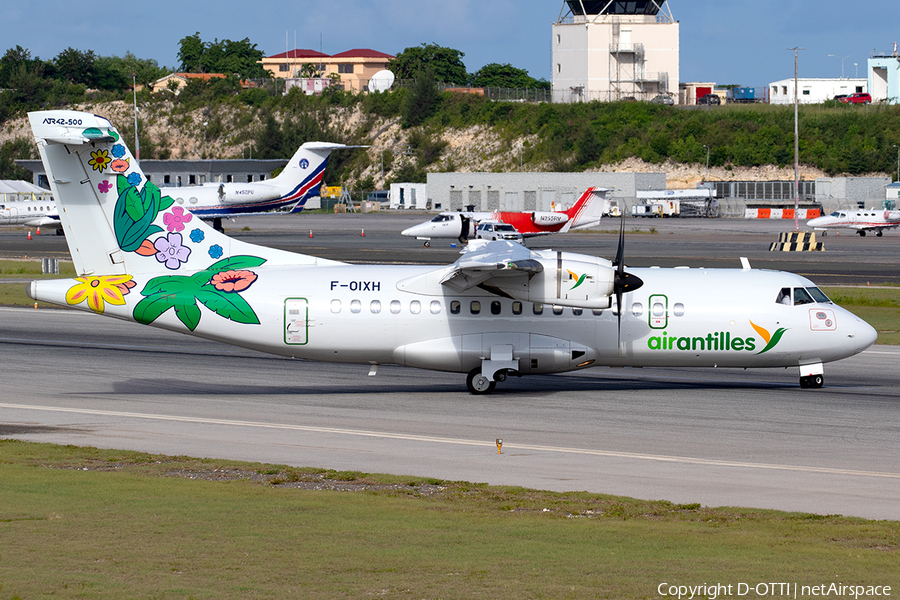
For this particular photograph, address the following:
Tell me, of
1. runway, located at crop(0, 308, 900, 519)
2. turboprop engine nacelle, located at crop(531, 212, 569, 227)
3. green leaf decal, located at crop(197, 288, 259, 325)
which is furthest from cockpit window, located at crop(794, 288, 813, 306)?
turboprop engine nacelle, located at crop(531, 212, 569, 227)

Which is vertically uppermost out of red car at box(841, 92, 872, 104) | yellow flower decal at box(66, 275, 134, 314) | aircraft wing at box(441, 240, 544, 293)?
red car at box(841, 92, 872, 104)

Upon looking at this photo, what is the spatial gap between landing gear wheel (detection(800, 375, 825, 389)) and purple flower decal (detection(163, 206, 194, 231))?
16945mm

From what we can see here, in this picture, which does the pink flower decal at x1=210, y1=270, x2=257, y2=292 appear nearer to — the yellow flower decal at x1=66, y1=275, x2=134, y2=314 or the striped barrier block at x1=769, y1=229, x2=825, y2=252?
the yellow flower decal at x1=66, y1=275, x2=134, y2=314

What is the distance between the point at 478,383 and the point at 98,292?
9883 millimetres

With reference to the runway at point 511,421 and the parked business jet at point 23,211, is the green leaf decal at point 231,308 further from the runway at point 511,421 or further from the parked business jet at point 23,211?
the parked business jet at point 23,211

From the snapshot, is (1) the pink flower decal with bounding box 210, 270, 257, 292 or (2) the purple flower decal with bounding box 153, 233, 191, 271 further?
(2) the purple flower decal with bounding box 153, 233, 191, 271

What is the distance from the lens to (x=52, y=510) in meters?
13.1

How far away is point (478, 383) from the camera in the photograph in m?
25.4

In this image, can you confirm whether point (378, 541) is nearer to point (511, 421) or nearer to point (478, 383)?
point (511, 421)

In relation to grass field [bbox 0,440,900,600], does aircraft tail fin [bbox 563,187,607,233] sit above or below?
above

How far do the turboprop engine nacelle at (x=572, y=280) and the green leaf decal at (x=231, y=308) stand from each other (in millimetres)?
7143

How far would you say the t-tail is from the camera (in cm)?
2402

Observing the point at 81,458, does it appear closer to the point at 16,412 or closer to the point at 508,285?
the point at 16,412

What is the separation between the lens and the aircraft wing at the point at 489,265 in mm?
22625
